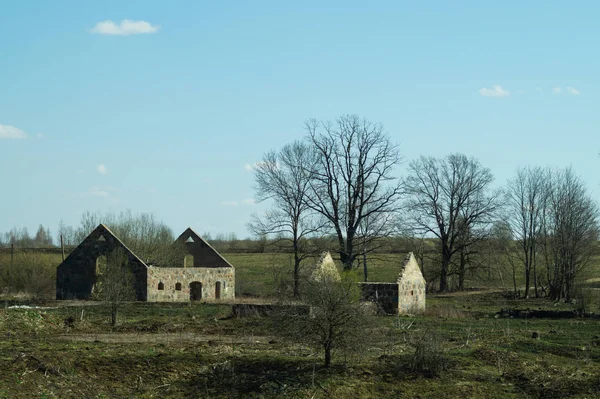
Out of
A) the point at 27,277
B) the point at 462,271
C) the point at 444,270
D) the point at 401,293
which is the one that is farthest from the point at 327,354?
the point at 462,271

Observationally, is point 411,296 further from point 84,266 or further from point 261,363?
point 84,266

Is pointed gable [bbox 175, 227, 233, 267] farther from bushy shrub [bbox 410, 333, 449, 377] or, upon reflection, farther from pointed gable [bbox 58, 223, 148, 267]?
bushy shrub [bbox 410, 333, 449, 377]

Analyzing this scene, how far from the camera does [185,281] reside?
42.5 m

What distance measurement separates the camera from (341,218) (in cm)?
4581

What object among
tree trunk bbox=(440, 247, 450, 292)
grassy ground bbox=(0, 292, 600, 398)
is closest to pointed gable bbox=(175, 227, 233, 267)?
tree trunk bbox=(440, 247, 450, 292)

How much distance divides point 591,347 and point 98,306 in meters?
21.2

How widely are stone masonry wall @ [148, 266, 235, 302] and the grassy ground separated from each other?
1365 centimetres

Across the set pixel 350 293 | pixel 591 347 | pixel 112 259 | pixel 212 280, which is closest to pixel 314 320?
pixel 350 293

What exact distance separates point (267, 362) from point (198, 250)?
2894 centimetres

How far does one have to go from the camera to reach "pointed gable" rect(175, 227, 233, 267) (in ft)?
157

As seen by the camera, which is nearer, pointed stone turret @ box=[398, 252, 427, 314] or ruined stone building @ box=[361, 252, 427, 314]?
ruined stone building @ box=[361, 252, 427, 314]

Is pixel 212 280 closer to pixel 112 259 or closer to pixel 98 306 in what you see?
pixel 98 306

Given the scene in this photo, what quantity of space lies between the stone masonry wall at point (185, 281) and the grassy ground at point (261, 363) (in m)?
13.6

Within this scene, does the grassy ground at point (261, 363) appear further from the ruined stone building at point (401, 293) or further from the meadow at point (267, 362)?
the ruined stone building at point (401, 293)
